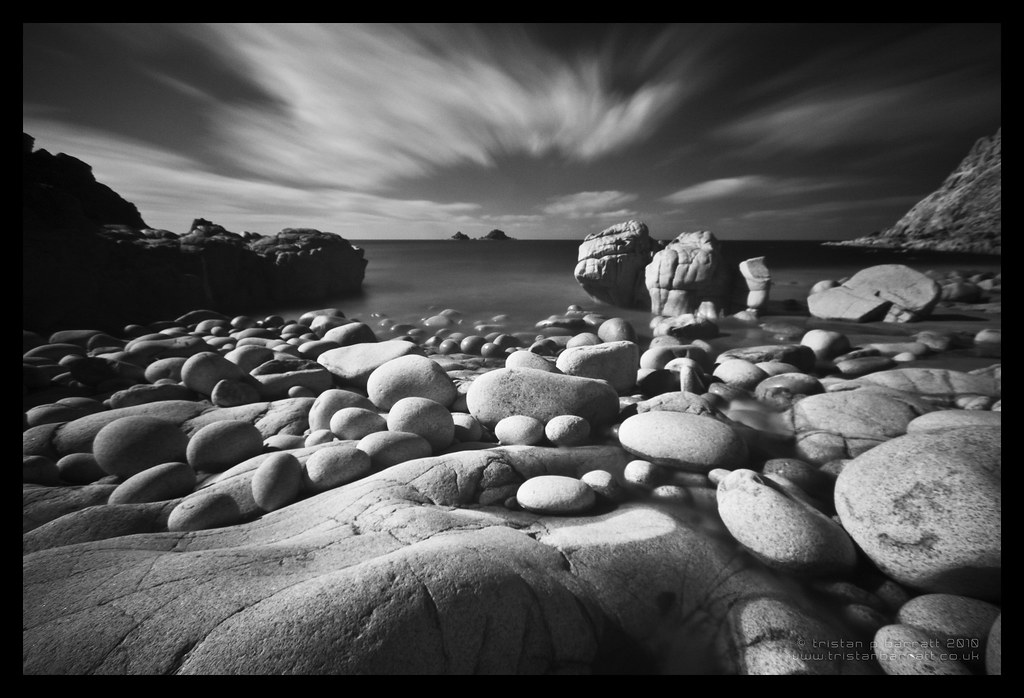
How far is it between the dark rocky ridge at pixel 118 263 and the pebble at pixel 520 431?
1016 centimetres

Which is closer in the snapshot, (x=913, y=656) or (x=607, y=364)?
(x=913, y=656)

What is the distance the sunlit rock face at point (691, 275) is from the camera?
37.3 feet

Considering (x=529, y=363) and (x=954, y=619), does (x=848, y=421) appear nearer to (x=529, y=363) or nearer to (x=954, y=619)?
(x=954, y=619)

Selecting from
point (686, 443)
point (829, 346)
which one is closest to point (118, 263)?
point (686, 443)

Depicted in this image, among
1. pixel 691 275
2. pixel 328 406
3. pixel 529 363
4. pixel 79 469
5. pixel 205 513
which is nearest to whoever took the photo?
pixel 205 513

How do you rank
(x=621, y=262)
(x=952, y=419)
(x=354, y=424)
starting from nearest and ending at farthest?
(x=952, y=419) → (x=354, y=424) → (x=621, y=262)

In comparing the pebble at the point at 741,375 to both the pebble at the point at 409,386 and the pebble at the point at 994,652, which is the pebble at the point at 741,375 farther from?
the pebble at the point at 409,386

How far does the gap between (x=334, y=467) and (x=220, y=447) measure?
3.97 ft

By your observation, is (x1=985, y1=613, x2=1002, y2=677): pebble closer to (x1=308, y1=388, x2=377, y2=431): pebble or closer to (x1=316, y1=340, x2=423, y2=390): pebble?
(x1=308, y1=388, x2=377, y2=431): pebble

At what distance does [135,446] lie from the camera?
304cm

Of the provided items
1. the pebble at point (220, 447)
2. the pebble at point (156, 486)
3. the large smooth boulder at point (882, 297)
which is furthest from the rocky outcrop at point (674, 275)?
the pebble at point (156, 486)

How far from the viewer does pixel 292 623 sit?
50.3 inches
